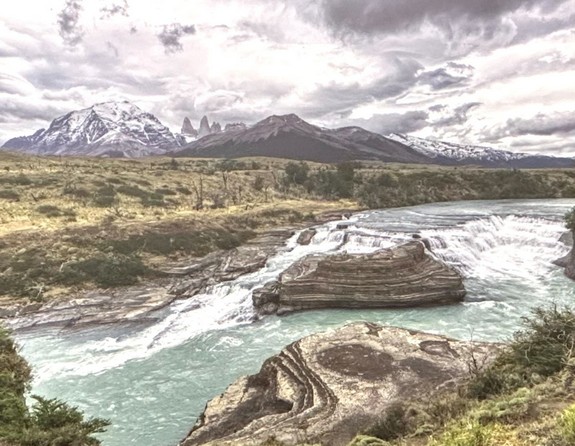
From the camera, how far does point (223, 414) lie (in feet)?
50.1

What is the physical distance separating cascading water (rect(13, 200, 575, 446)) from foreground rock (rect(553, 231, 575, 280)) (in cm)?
73

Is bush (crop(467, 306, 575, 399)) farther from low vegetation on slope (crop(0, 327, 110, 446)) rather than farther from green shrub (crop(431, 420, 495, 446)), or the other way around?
low vegetation on slope (crop(0, 327, 110, 446))

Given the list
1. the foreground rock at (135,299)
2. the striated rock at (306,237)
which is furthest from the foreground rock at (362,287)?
the striated rock at (306,237)

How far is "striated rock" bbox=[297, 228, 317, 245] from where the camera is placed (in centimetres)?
4515

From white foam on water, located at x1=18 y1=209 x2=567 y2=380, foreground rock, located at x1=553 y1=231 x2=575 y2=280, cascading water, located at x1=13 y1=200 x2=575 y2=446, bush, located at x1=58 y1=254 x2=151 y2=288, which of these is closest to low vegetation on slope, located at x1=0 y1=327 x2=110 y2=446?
cascading water, located at x1=13 y1=200 x2=575 y2=446

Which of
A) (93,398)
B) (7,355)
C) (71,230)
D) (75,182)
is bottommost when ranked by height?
(93,398)

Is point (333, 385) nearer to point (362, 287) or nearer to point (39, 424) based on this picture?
point (39, 424)

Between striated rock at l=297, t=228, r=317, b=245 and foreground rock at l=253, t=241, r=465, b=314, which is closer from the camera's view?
foreground rock at l=253, t=241, r=465, b=314

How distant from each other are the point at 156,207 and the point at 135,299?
28.3 meters

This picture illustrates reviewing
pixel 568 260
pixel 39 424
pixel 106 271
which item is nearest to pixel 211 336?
pixel 106 271

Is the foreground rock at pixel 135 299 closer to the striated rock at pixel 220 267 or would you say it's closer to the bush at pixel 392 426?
the striated rock at pixel 220 267

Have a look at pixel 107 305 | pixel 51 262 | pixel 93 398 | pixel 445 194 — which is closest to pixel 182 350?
A: pixel 93 398

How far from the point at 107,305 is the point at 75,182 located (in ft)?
117

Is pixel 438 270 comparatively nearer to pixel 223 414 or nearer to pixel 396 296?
pixel 396 296
